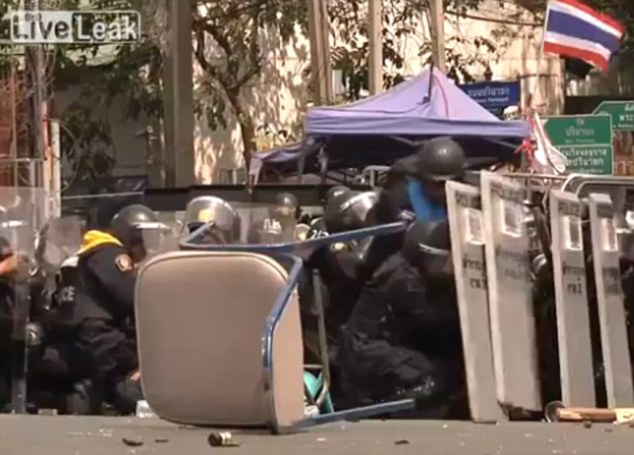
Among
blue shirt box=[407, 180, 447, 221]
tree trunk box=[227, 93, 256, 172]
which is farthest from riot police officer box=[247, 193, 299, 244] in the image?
tree trunk box=[227, 93, 256, 172]

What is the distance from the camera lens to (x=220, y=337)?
707cm

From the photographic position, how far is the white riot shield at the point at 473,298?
A: 8625mm

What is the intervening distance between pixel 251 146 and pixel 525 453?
17406 mm

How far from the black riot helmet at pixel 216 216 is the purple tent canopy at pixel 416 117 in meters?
3.74

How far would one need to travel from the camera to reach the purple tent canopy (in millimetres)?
14242

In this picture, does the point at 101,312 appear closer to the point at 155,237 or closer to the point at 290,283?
the point at 155,237

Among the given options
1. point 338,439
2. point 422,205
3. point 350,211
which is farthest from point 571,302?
point 338,439

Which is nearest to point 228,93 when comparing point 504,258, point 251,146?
point 251,146

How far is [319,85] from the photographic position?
19.3 meters

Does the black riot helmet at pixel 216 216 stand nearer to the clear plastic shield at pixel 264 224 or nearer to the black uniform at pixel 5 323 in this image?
the clear plastic shield at pixel 264 224

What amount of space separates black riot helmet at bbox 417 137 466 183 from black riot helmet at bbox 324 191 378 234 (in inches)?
17.3

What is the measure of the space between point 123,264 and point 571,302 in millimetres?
2869

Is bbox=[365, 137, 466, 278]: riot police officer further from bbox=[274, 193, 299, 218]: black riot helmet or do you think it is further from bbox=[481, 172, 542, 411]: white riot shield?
bbox=[274, 193, 299, 218]: black riot helmet

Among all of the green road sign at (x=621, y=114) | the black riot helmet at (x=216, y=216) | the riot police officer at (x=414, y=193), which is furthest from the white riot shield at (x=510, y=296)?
the green road sign at (x=621, y=114)
